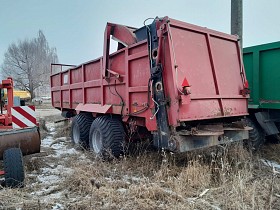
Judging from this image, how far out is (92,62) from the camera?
234 inches

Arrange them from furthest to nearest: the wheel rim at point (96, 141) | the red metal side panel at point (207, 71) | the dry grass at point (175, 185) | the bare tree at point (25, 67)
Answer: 1. the bare tree at point (25, 67)
2. the wheel rim at point (96, 141)
3. the red metal side panel at point (207, 71)
4. the dry grass at point (175, 185)

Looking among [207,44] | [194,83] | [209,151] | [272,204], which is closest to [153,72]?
[194,83]

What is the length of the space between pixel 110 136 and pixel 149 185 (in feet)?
5.33

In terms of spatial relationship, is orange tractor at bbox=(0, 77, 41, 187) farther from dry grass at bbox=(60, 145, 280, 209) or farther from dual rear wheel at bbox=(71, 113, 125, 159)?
dual rear wheel at bbox=(71, 113, 125, 159)

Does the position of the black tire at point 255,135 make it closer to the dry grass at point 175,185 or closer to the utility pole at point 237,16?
the dry grass at point 175,185

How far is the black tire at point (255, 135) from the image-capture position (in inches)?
220

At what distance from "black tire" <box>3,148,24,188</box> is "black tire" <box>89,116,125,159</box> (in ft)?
5.26

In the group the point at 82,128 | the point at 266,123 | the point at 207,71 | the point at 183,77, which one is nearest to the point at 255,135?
the point at 266,123


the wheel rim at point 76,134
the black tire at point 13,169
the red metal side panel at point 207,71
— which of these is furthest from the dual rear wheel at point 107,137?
the black tire at point 13,169

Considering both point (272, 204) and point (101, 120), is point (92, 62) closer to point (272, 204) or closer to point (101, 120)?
point (101, 120)

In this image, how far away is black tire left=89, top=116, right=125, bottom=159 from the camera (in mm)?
4754

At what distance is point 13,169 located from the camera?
11.3 ft

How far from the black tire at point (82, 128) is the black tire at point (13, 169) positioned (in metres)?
2.65

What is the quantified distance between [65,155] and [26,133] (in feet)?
5.33
